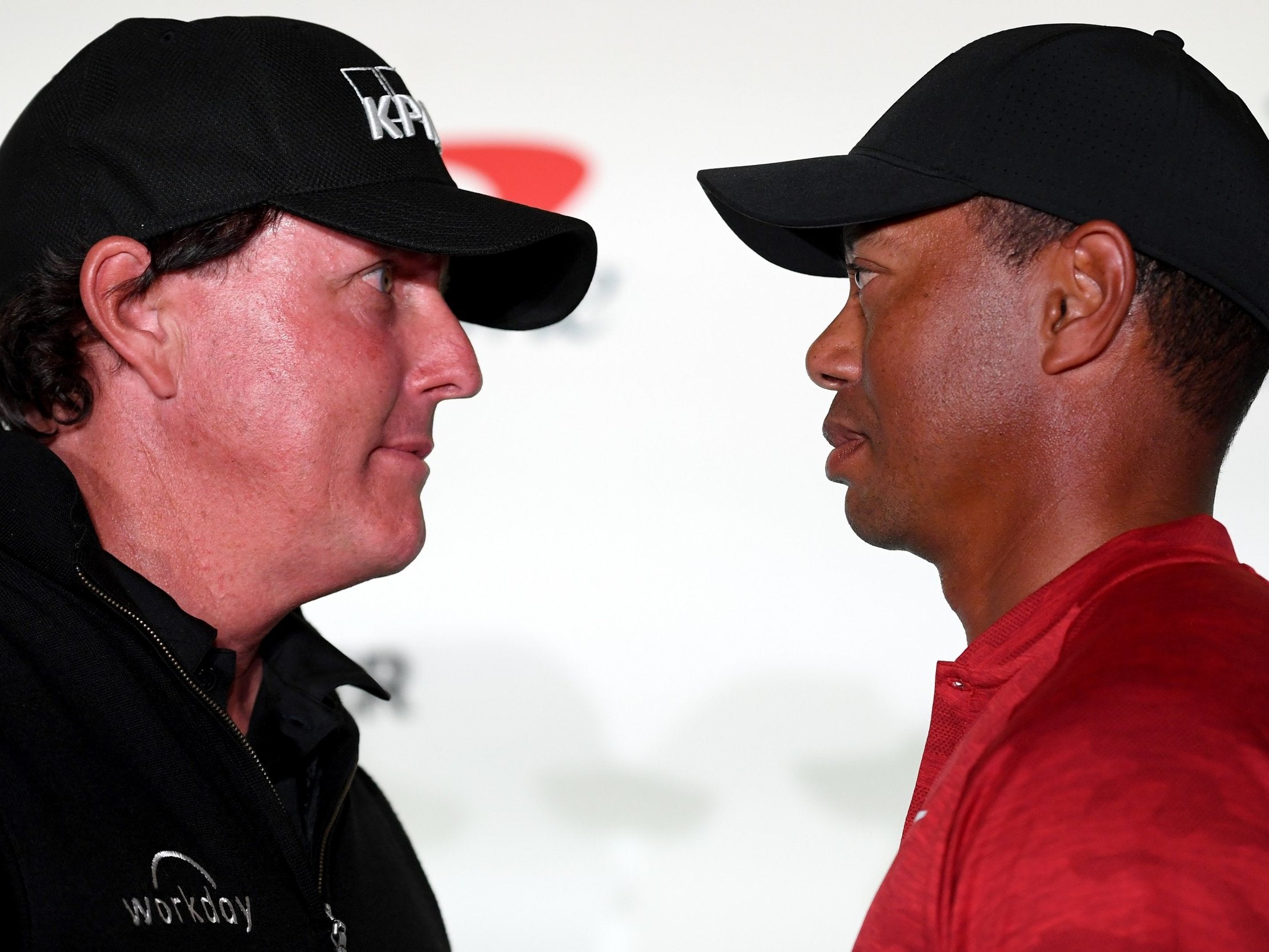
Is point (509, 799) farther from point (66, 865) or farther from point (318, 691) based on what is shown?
point (66, 865)

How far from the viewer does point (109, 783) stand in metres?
0.79

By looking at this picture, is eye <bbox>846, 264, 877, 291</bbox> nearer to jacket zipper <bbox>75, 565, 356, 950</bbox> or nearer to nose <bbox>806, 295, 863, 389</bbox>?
nose <bbox>806, 295, 863, 389</bbox>

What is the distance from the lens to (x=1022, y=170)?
0.78 m

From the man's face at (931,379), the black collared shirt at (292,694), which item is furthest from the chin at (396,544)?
the man's face at (931,379)

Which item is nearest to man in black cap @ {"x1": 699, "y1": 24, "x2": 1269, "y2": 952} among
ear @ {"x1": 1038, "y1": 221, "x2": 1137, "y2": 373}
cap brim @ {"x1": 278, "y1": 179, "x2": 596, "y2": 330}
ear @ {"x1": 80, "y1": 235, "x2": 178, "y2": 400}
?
ear @ {"x1": 1038, "y1": 221, "x2": 1137, "y2": 373}

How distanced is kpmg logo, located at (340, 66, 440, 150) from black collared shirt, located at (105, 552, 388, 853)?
1.14 feet

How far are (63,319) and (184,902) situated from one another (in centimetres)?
40

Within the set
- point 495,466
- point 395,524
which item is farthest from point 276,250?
point 495,466

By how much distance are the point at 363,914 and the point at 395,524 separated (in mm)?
294

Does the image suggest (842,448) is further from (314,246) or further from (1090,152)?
(314,246)

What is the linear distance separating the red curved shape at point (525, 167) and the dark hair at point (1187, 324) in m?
1.08

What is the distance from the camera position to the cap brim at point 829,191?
2.66ft

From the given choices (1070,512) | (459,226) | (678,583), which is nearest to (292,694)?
(459,226)

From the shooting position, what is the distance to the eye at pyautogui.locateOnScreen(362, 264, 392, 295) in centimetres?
97
